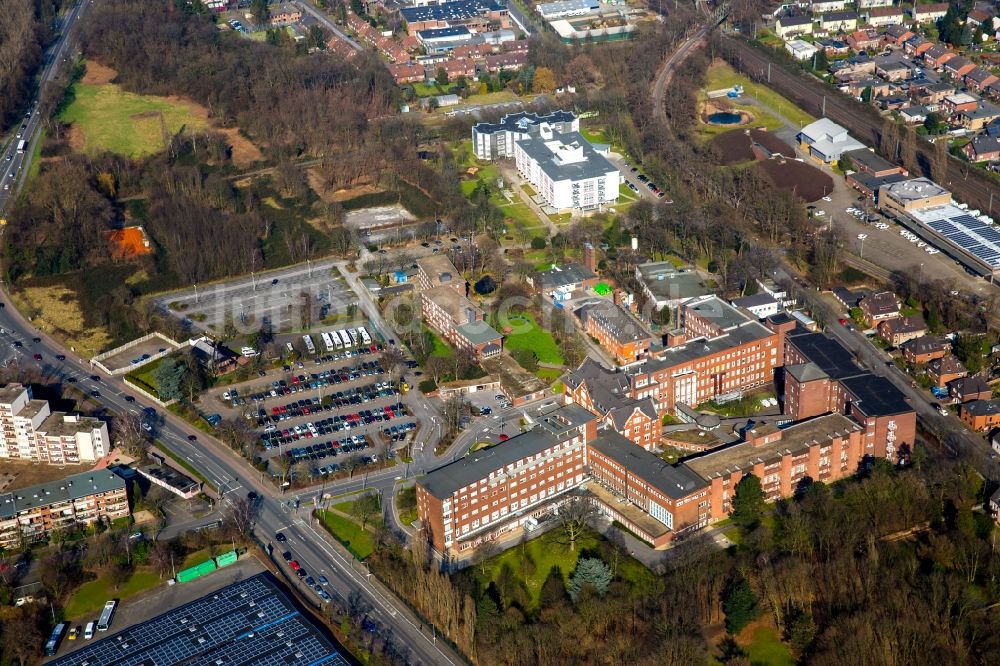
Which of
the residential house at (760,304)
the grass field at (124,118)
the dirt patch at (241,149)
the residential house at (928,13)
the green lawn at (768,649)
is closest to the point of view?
the green lawn at (768,649)

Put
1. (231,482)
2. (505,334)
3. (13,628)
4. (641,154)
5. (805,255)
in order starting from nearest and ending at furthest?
(13,628) < (231,482) < (505,334) < (805,255) < (641,154)

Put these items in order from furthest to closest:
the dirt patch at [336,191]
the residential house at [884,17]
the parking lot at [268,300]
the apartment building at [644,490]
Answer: the residential house at [884,17] → the dirt patch at [336,191] → the parking lot at [268,300] → the apartment building at [644,490]

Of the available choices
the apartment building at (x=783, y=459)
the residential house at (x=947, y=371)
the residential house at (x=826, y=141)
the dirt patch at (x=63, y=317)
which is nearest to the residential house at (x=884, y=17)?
the residential house at (x=826, y=141)

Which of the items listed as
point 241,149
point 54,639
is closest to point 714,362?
point 54,639

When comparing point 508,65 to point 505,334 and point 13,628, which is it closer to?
point 505,334

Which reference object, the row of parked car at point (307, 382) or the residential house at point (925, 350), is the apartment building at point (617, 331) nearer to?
the row of parked car at point (307, 382)

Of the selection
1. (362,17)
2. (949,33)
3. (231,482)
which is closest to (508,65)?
(362,17)
